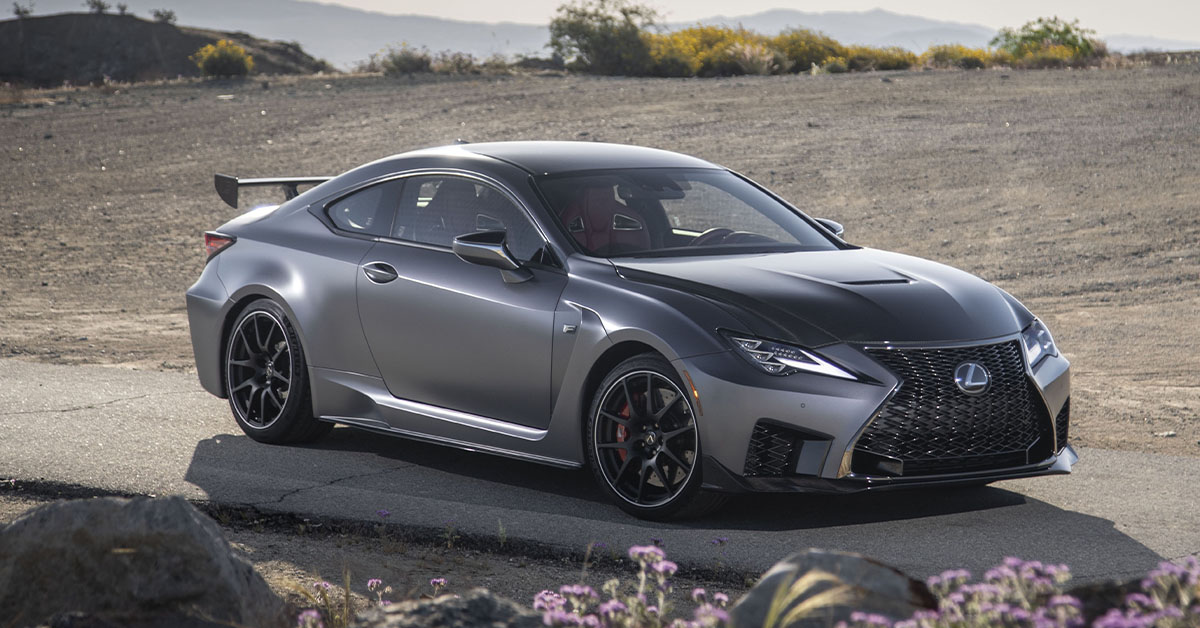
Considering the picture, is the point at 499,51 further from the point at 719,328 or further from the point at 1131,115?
the point at 719,328

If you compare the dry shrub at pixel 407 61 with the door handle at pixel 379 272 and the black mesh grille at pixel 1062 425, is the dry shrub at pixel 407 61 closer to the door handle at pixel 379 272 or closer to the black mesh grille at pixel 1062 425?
the door handle at pixel 379 272

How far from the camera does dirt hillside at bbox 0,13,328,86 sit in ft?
155

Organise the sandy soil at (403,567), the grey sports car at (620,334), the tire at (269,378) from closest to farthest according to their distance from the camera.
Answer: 1. the sandy soil at (403,567)
2. the grey sports car at (620,334)
3. the tire at (269,378)

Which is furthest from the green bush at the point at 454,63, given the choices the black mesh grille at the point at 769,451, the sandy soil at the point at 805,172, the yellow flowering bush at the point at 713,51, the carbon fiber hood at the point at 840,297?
the black mesh grille at the point at 769,451

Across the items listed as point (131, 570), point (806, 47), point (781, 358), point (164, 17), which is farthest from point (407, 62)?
point (131, 570)

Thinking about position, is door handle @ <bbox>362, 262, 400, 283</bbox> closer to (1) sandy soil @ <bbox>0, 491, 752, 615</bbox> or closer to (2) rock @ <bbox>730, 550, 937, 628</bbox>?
(1) sandy soil @ <bbox>0, 491, 752, 615</bbox>

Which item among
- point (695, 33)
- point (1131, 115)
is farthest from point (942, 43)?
point (1131, 115)

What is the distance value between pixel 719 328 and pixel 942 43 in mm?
31878

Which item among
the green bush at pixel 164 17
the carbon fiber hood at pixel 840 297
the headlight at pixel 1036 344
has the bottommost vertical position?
the headlight at pixel 1036 344

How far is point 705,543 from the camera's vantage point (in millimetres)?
5750

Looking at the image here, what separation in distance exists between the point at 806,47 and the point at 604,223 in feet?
101

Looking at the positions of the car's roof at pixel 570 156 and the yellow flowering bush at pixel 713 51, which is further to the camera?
the yellow flowering bush at pixel 713 51

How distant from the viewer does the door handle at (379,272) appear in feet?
22.8

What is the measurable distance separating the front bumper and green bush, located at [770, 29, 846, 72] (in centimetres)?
3019
